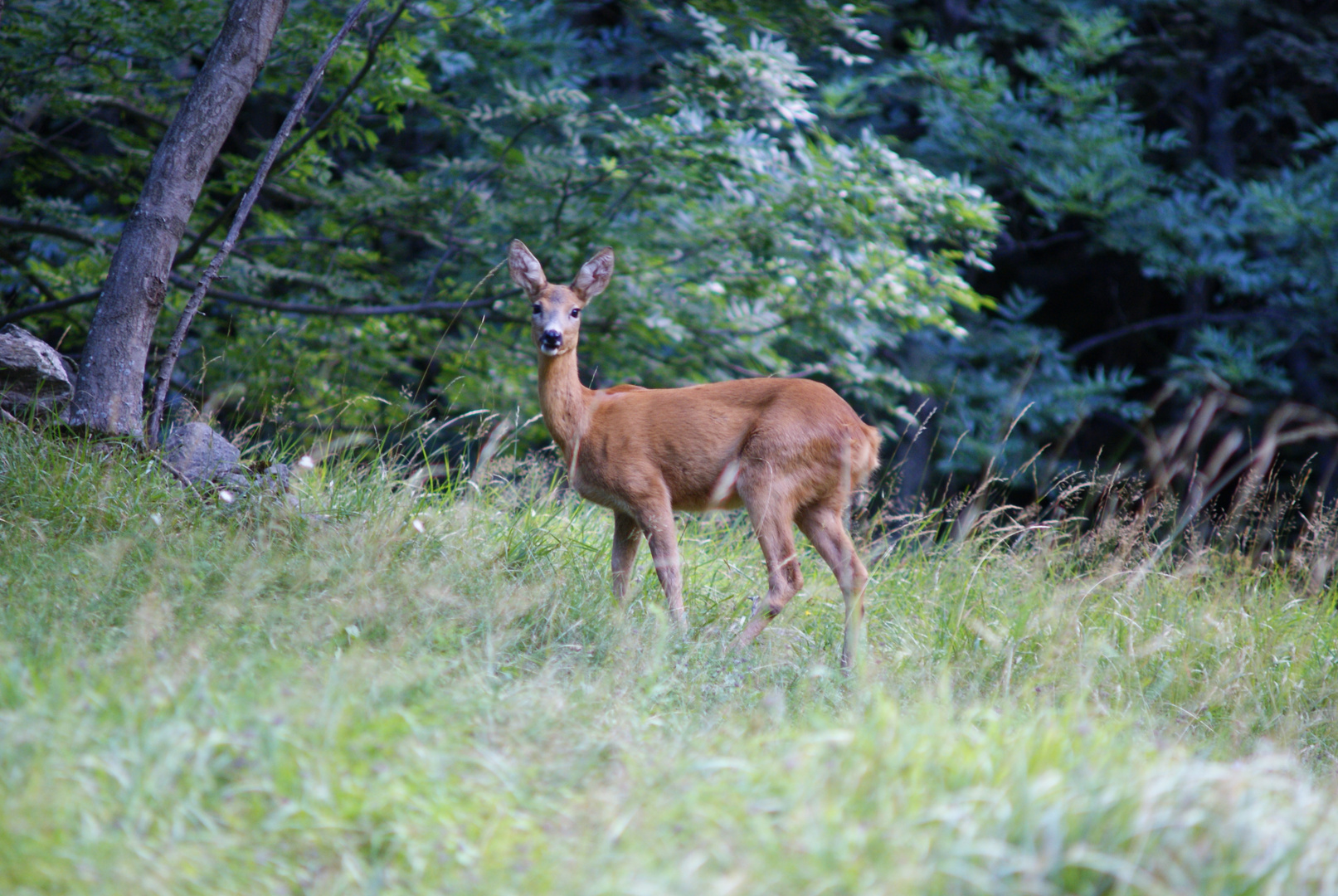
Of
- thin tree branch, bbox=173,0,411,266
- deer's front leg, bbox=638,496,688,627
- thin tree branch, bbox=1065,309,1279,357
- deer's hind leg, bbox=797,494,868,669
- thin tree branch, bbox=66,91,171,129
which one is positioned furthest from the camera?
thin tree branch, bbox=1065,309,1279,357

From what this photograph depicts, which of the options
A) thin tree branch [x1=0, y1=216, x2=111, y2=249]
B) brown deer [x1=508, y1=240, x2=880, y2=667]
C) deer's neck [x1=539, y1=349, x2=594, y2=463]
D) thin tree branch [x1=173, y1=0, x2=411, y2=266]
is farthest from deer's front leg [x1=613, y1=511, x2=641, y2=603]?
thin tree branch [x1=0, y1=216, x2=111, y2=249]

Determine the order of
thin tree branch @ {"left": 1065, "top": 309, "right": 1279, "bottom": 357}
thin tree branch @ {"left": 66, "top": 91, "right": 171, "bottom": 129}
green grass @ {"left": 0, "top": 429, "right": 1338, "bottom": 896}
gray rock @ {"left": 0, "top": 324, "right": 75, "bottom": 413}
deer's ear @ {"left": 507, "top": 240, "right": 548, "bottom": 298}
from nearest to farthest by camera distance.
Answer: green grass @ {"left": 0, "top": 429, "right": 1338, "bottom": 896}, gray rock @ {"left": 0, "top": 324, "right": 75, "bottom": 413}, deer's ear @ {"left": 507, "top": 240, "right": 548, "bottom": 298}, thin tree branch @ {"left": 66, "top": 91, "right": 171, "bottom": 129}, thin tree branch @ {"left": 1065, "top": 309, "right": 1279, "bottom": 357}

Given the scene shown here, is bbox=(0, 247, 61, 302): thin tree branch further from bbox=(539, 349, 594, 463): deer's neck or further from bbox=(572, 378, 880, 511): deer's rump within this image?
bbox=(572, 378, 880, 511): deer's rump

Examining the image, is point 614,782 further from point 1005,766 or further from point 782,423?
point 782,423

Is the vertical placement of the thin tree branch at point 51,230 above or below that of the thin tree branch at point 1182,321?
above

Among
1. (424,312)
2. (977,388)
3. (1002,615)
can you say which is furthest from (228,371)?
(977,388)

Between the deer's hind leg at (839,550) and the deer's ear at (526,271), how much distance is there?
5.43ft

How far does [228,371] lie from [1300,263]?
843 centimetres

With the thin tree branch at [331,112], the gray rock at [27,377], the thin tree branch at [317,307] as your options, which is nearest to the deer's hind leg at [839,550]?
the thin tree branch at [317,307]

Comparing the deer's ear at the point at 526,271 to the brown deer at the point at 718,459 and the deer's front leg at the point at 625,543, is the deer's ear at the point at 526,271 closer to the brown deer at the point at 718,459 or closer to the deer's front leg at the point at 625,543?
the brown deer at the point at 718,459

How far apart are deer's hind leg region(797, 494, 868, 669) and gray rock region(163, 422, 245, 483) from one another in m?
2.49

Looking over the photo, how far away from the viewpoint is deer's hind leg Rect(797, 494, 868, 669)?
15.1 feet

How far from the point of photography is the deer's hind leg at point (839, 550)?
459 cm

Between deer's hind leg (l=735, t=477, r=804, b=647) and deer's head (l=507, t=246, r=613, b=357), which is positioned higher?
deer's head (l=507, t=246, r=613, b=357)
